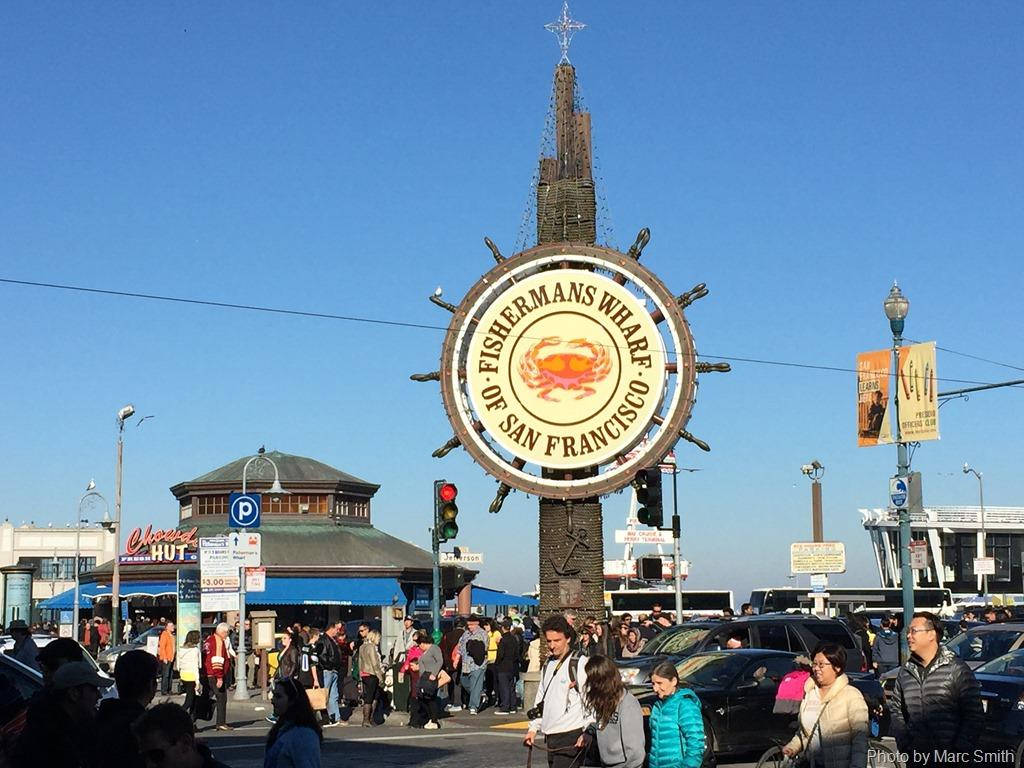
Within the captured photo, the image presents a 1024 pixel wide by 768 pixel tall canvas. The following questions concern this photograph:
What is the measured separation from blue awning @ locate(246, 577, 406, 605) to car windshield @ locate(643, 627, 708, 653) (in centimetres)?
3629

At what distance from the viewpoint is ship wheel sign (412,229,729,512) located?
3338 centimetres

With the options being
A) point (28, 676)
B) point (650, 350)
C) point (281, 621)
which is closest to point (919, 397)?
point (650, 350)

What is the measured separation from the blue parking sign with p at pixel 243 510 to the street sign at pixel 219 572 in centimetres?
62

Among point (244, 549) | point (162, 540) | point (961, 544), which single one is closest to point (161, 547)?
point (162, 540)

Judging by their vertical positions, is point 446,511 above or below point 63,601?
above

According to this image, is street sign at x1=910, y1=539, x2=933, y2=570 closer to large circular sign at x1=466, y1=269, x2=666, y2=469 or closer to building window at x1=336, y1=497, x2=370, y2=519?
large circular sign at x1=466, y1=269, x2=666, y2=469

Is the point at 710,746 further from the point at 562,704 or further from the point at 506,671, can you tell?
the point at 506,671

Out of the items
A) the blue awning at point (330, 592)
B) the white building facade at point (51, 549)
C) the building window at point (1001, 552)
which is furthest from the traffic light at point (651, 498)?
the building window at point (1001, 552)

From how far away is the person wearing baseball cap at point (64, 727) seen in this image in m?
8.14

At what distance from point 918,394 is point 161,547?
136ft

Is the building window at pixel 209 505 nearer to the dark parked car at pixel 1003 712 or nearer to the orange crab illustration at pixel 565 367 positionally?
the orange crab illustration at pixel 565 367

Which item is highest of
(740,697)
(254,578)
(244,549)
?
(244,549)

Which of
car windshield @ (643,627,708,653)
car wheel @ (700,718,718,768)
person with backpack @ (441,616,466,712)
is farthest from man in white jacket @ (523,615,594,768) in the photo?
person with backpack @ (441,616,466,712)

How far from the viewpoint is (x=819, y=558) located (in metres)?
47.7
